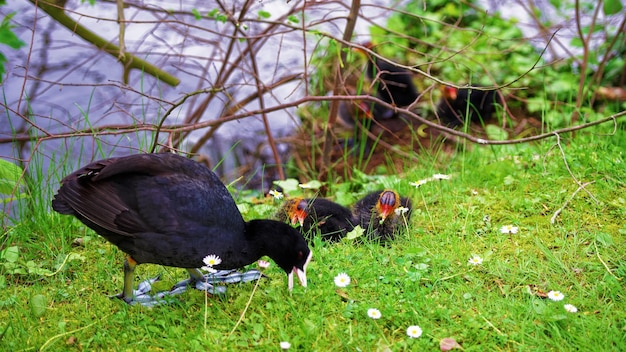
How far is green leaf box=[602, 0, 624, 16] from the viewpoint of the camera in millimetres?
6254

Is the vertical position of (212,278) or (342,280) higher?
(342,280)

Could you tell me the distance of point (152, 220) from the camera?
2.87 meters

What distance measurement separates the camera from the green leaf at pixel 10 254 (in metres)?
3.50

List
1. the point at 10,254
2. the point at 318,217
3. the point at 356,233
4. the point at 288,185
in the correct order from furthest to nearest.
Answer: the point at 288,185
the point at 318,217
the point at 356,233
the point at 10,254

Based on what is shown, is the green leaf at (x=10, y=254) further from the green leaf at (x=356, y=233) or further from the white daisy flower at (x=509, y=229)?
the white daisy flower at (x=509, y=229)

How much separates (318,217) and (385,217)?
429 millimetres

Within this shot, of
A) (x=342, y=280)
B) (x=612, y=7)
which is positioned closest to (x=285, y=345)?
(x=342, y=280)

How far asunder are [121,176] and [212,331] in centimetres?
80

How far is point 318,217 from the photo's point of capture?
3.93 metres

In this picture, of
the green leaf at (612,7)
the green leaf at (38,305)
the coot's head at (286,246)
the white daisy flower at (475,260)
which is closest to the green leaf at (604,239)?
the white daisy flower at (475,260)

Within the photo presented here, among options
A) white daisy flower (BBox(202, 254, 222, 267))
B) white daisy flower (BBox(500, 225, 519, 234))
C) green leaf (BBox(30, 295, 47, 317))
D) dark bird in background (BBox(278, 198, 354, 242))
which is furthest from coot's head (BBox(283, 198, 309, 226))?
green leaf (BBox(30, 295, 47, 317))

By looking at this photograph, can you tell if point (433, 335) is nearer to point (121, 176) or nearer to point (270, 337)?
point (270, 337)

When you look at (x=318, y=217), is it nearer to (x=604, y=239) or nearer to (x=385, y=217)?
(x=385, y=217)

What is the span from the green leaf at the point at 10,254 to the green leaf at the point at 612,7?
547 centimetres
